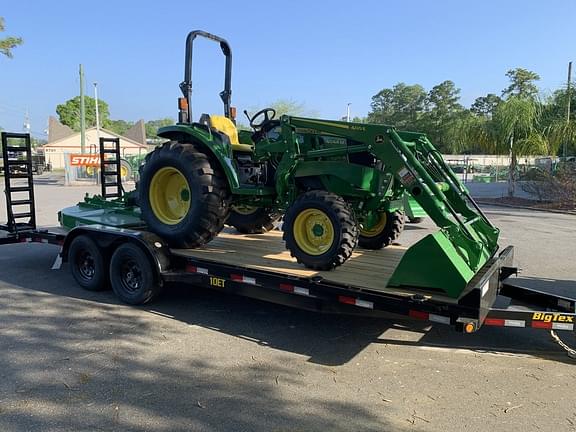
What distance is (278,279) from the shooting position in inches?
189

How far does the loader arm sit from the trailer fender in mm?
2015

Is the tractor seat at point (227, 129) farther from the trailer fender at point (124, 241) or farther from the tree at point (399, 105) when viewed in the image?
the tree at point (399, 105)

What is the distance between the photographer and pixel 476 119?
20594 millimetres

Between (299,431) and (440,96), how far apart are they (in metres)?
71.0

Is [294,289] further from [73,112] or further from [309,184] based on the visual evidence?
[73,112]

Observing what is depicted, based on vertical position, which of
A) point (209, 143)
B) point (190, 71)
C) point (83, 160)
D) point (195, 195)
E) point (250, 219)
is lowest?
point (250, 219)

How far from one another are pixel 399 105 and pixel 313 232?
72134 millimetres

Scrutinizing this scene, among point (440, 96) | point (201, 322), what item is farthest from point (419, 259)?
point (440, 96)

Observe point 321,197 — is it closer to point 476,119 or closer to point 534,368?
point 534,368

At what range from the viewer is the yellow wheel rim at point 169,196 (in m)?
6.25

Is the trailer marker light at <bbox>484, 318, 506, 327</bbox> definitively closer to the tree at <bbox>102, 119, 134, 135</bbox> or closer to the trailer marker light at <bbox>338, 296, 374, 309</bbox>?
the trailer marker light at <bbox>338, 296, 374, 309</bbox>

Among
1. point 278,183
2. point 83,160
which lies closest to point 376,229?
point 278,183

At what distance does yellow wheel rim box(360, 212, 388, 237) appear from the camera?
21.1 feet

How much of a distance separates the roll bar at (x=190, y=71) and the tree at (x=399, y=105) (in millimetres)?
61264
